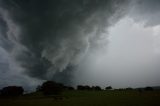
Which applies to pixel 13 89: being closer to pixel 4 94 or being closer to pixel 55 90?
pixel 4 94

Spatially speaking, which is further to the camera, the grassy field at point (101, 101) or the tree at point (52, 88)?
the tree at point (52, 88)

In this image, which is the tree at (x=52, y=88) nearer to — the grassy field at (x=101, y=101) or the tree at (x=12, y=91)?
the tree at (x=12, y=91)

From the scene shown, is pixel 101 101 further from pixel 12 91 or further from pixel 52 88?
pixel 12 91

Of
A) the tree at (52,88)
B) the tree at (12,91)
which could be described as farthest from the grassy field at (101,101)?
the tree at (12,91)

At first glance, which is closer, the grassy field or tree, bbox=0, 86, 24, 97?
the grassy field

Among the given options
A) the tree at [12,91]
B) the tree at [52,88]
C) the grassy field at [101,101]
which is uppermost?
A: the tree at [12,91]

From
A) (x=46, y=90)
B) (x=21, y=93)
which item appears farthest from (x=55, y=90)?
(x=21, y=93)

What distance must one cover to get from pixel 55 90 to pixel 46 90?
6.48 m

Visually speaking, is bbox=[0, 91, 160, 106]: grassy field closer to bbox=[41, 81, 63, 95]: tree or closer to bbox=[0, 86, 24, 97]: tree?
bbox=[41, 81, 63, 95]: tree

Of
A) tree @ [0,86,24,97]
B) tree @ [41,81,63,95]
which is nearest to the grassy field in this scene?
tree @ [41,81,63,95]

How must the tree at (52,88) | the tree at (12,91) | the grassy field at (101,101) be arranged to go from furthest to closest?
the tree at (12,91)
the tree at (52,88)
the grassy field at (101,101)

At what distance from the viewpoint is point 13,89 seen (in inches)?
6471

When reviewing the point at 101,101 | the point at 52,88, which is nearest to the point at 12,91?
the point at 52,88

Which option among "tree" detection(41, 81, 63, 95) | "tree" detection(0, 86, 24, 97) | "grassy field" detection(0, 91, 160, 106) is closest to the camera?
"grassy field" detection(0, 91, 160, 106)
